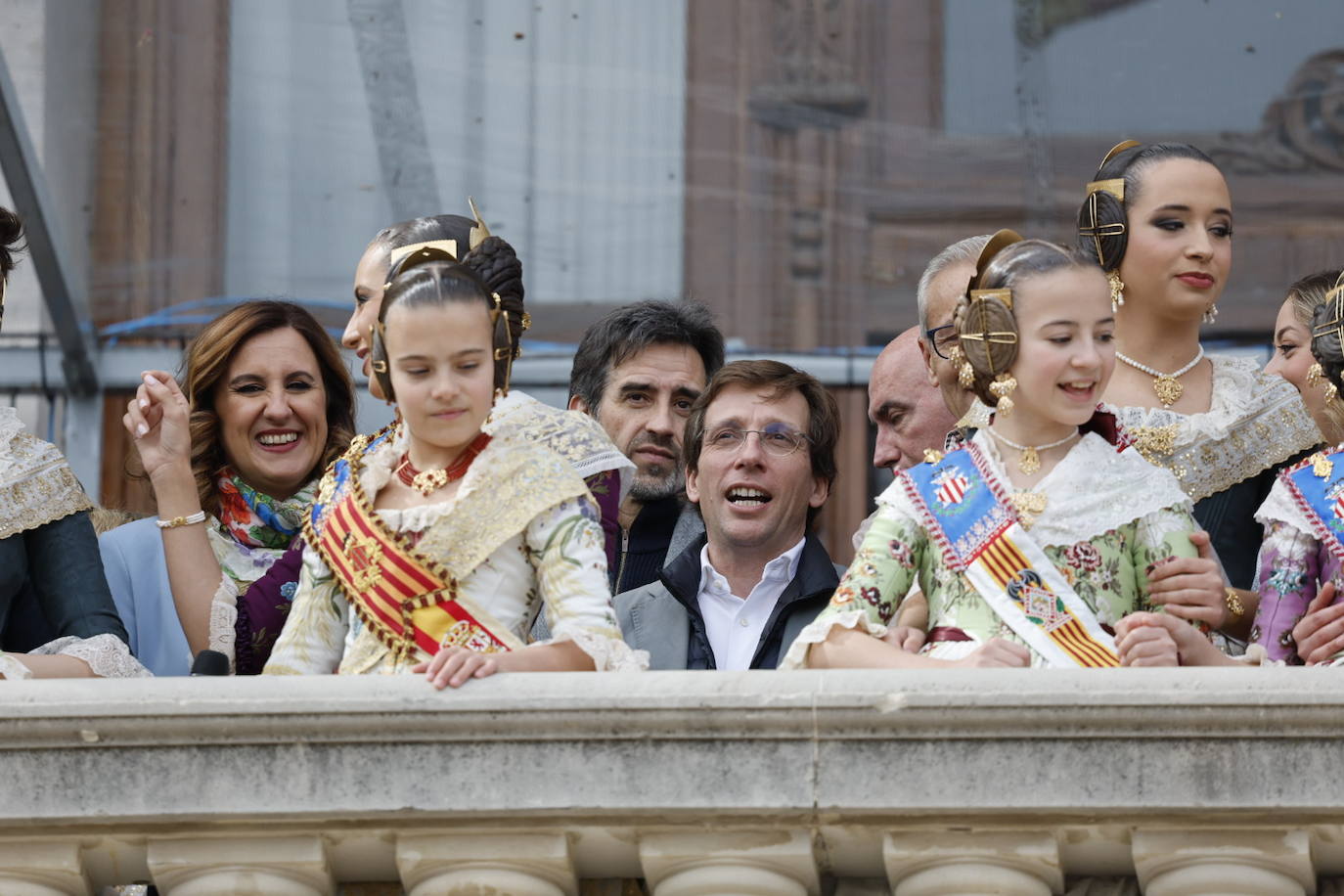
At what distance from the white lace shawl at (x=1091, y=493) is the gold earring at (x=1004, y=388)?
4.2 inches

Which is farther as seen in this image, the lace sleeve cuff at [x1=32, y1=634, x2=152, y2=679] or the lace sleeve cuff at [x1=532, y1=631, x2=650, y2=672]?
the lace sleeve cuff at [x1=32, y1=634, x2=152, y2=679]

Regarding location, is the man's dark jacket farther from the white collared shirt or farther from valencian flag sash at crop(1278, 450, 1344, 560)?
valencian flag sash at crop(1278, 450, 1344, 560)

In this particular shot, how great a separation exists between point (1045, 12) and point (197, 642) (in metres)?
4.33

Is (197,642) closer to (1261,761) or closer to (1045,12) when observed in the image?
(1261,761)

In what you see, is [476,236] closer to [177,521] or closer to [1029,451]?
[177,521]

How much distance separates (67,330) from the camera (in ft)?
27.5

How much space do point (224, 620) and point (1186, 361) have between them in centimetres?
230

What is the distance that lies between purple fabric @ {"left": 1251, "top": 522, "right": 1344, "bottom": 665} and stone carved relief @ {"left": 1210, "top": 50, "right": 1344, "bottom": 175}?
3.70 metres

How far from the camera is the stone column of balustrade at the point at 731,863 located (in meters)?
3.98

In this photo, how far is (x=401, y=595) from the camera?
15.3ft

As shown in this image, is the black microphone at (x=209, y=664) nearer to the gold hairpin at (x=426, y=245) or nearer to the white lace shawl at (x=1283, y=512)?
the gold hairpin at (x=426, y=245)

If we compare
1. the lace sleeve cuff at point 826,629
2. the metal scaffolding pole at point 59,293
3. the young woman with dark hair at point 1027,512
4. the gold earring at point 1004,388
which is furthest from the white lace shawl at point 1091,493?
the metal scaffolding pole at point 59,293

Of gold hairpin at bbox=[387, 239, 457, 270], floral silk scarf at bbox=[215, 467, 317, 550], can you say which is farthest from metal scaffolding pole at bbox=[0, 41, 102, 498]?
gold hairpin at bbox=[387, 239, 457, 270]

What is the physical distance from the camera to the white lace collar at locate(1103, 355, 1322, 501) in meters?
5.50
